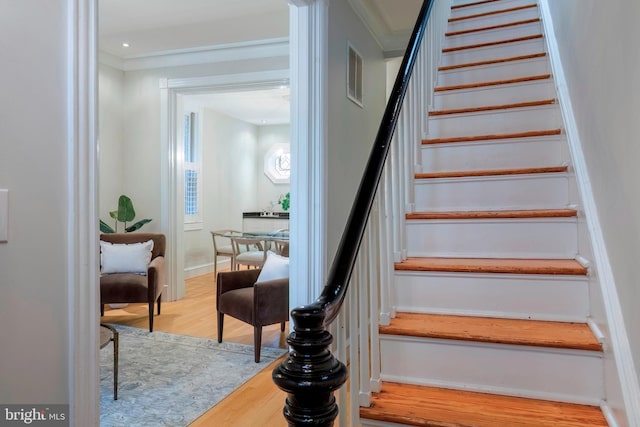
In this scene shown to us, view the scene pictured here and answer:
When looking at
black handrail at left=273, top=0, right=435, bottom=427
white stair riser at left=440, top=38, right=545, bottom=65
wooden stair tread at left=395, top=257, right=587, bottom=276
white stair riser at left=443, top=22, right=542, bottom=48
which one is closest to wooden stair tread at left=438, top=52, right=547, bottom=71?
white stair riser at left=440, top=38, right=545, bottom=65

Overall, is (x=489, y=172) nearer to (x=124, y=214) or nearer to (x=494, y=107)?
(x=494, y=107)

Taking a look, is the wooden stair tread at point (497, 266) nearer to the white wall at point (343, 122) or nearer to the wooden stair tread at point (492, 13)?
the white wall at point (343, 122)

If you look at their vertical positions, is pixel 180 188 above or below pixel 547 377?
above

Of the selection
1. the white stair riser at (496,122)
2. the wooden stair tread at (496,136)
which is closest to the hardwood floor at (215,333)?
the wooden stair tread at (496,136)

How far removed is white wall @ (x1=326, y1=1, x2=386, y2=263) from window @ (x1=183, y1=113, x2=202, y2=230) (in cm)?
383

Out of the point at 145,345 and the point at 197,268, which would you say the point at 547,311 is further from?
the point at 197,268

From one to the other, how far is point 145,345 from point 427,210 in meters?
2.54

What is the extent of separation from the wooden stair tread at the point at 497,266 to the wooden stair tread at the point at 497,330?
0.21 meters

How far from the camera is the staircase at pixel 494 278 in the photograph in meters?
1.54

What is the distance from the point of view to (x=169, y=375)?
289 cm

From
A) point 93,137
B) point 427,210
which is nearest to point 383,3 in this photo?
point 427,210

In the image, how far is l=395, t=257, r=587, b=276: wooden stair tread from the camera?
1769 mm

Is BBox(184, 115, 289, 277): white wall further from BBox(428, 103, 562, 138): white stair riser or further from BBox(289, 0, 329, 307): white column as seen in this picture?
BBox(428, 103, 562, 138): white stair riser

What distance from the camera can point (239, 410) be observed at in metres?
2.44
